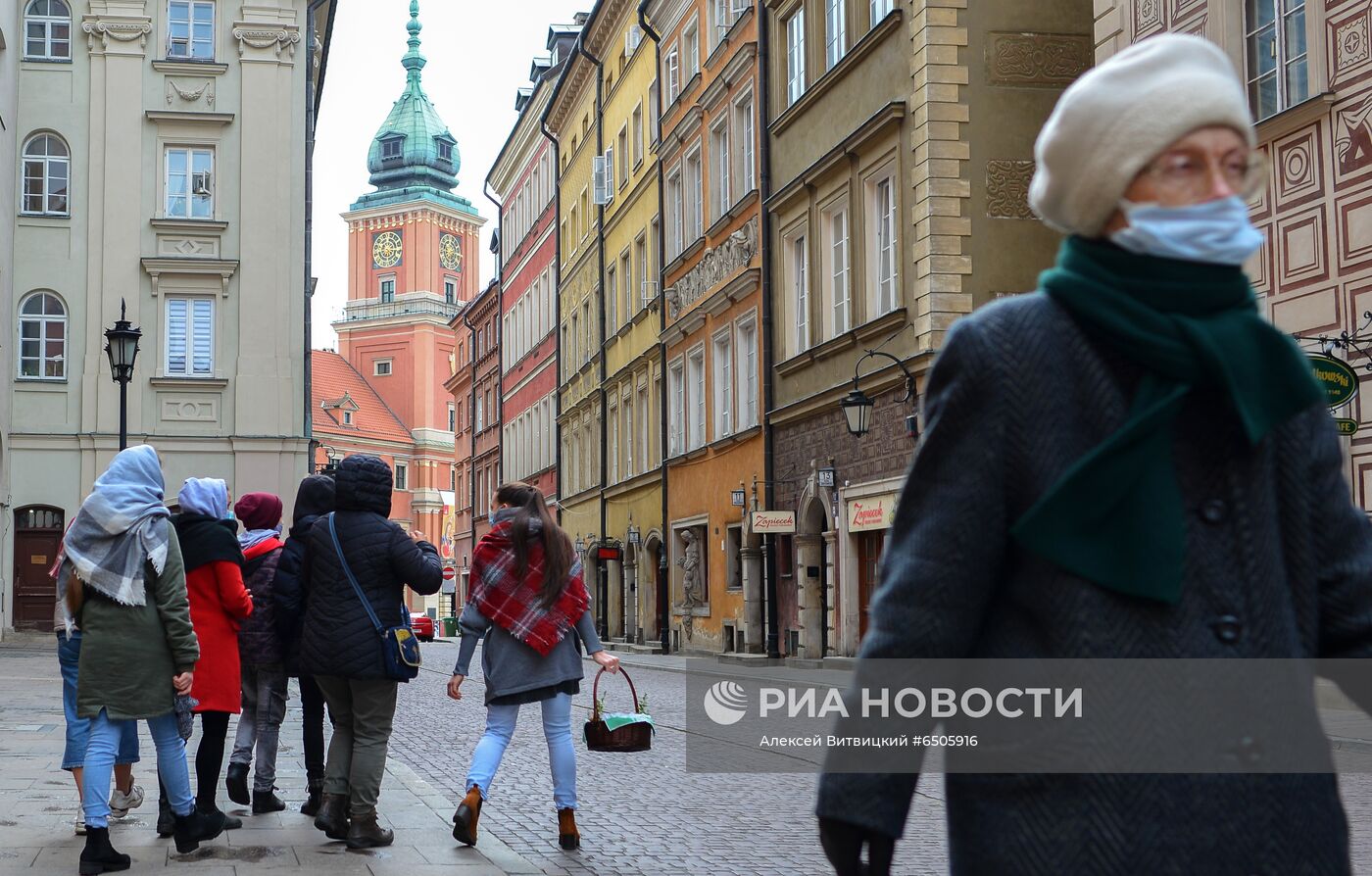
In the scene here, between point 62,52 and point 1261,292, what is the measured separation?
28.1 meters

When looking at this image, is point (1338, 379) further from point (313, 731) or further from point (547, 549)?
point (313, 731)

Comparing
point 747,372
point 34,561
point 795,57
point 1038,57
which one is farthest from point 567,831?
point 34,561

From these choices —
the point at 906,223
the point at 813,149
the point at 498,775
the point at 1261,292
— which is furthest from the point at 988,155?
the point at 498,775

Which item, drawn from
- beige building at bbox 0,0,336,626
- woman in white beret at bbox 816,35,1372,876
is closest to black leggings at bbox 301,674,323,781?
woman in white beret at bbox 816,35,1372,876

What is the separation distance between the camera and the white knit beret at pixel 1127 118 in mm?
2479

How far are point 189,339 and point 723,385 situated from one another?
37.4 feet

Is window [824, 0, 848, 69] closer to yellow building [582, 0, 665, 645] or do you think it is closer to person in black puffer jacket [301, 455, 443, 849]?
yellow building [582, 0, 665, 645]

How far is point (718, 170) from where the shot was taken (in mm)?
34094

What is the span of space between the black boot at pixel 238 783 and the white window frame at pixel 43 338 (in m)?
28.2

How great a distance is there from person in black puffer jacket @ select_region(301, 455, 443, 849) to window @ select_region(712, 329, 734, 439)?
2415cm

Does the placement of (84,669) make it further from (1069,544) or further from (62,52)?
(62,52)

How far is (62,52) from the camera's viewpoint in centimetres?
3719

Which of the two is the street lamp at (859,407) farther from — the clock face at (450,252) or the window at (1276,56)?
the clock face at (450,252)

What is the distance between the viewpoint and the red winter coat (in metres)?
8.53
